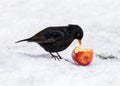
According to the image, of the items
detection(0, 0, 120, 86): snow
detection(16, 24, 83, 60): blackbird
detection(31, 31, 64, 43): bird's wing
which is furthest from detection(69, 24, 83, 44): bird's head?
detection(0, 0, 120, 86): snow

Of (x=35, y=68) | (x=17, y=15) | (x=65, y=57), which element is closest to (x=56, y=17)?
(x=17, y=15)

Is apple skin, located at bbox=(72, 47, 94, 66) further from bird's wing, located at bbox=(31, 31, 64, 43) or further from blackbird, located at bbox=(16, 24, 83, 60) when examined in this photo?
bird's wing, located at bbox=(31, 31, 64, 43)

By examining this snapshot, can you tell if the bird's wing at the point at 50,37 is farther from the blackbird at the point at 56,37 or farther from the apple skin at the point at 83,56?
the apple skin at the point at 83,56

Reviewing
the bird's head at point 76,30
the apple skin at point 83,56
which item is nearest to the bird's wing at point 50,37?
the bird's head at point 76,30

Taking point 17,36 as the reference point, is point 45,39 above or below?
above

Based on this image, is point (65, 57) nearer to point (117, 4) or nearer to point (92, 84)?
point (92, 84)

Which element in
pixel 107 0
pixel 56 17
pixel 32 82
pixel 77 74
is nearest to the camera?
pixel 32 82

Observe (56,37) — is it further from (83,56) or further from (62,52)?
(62,52)
